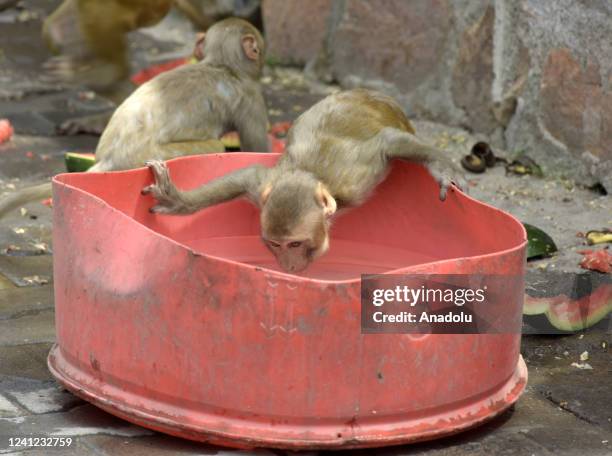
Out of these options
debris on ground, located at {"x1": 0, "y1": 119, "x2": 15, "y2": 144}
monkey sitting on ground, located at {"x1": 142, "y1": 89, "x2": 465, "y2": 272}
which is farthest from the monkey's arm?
debris on ground, located at {"x1": 0, "y1": 119, "x2": 15, "y2": 144}

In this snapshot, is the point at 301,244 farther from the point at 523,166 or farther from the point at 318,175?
the point at 523,166

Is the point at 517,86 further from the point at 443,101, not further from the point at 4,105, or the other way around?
the point at 4,105

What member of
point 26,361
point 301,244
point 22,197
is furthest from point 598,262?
point 22,197

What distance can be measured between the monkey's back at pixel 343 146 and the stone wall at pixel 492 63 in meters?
1.29

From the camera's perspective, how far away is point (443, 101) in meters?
6.30

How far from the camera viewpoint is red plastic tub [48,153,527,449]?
287 cm

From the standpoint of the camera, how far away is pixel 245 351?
114 inches

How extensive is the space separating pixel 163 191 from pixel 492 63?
257 centimetres

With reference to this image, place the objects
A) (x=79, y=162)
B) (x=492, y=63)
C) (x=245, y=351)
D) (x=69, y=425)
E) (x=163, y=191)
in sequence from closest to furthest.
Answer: (x=245, y=351) < (x=69, y=425) < (x=163, y=191) < (x=79, y=162) < (x=492, y=63)

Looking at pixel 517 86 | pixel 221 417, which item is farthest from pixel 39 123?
pixel 221 417

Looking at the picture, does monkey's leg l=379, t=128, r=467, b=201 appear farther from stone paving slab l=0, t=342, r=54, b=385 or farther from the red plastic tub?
stone paving slab l=0, t=342, r=54, b=385

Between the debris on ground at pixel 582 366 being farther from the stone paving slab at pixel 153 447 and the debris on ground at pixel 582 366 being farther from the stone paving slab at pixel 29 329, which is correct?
the stone paving slab at pixel 29 329

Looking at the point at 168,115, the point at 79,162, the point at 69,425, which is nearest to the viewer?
the point at 69,425

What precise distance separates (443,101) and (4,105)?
2747mm
